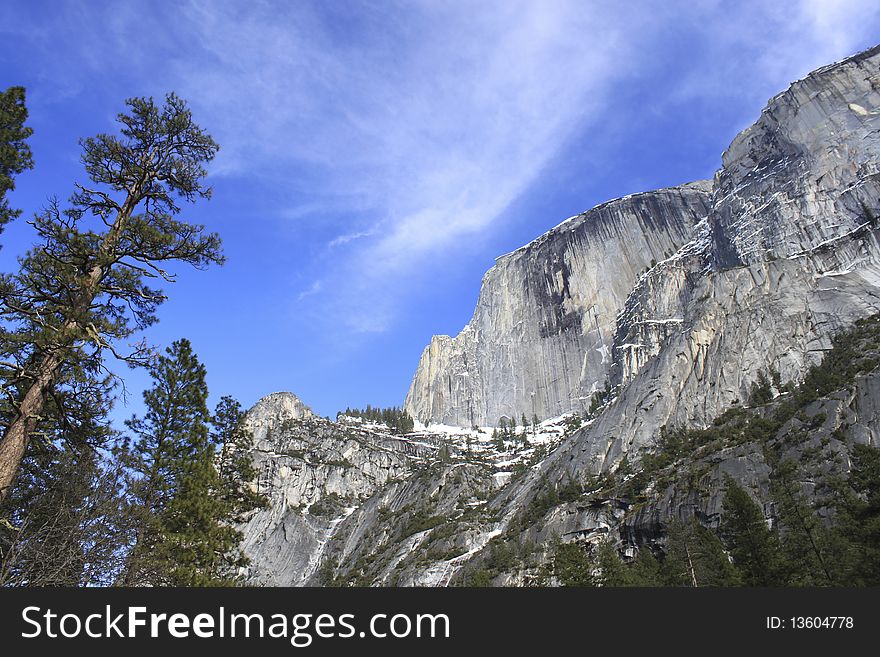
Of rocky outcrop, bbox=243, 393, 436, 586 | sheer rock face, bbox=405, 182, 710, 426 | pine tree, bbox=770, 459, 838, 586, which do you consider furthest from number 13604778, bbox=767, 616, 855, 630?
sheer rock face, bbox=405, 182, 710, 426

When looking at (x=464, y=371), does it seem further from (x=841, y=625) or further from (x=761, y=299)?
(x=841, y=625)

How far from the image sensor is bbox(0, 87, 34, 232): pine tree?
12.8 meters

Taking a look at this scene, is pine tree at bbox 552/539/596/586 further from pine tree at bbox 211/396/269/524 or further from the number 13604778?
the number 13604778

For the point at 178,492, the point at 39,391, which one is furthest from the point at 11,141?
the point at 178,492

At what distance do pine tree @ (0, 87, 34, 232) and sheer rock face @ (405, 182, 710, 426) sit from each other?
154906 millimetres

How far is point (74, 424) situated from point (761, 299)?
329 feet

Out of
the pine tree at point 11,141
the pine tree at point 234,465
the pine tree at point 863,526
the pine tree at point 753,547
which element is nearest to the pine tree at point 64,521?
the pine tree at point 11,141

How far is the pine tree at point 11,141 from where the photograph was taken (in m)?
12.8

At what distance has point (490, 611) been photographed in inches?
345

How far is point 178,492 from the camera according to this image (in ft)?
75.7

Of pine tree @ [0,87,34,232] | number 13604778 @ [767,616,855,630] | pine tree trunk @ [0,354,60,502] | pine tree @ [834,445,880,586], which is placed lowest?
number 13604778 @ [767,616,855,630]

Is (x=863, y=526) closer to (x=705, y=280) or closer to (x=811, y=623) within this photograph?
(x=811, y=623)

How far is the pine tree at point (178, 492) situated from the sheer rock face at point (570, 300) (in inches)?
→ 5619

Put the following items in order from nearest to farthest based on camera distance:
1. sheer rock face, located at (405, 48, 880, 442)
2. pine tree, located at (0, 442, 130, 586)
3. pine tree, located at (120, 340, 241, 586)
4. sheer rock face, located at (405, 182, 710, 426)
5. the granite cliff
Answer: pine tree, located at (0, 442, 130, 586) < pine tree, located at (120, 340, 241, 586) < the granite cliff < sheer rock face, located at (405, 48, 880, 442) < sheer rock face, located at (405, 182, 710, 426)
